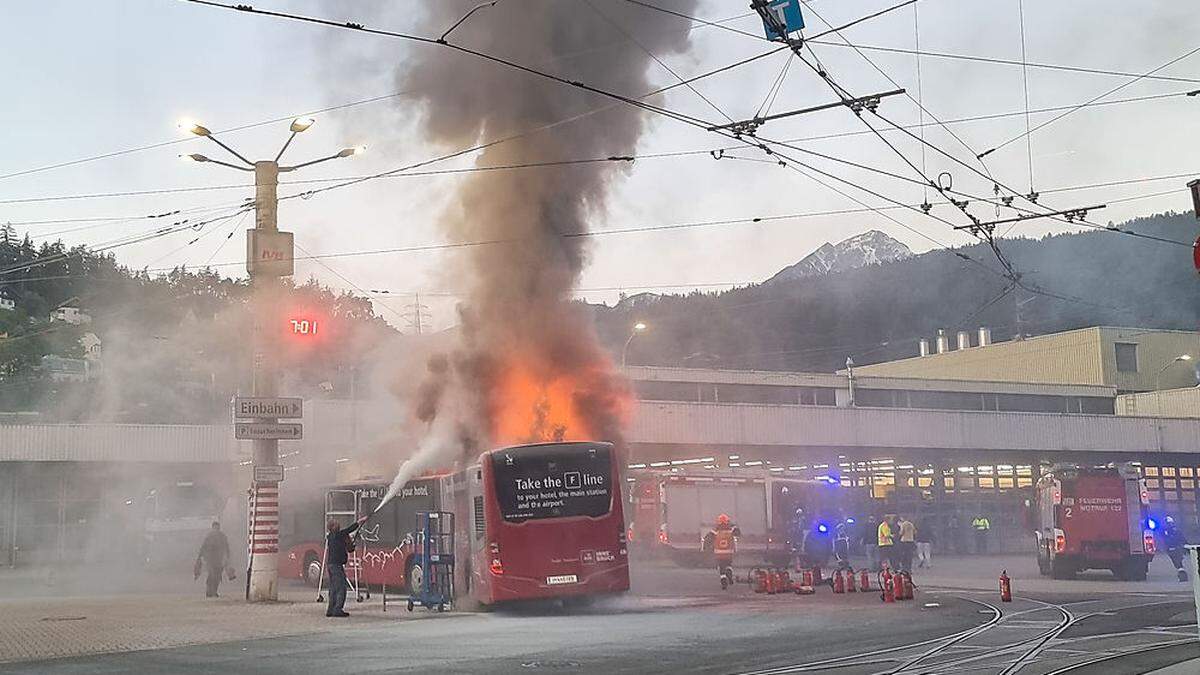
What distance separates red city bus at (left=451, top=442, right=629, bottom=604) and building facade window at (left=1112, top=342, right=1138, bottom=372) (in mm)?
54998

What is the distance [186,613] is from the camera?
2014cm

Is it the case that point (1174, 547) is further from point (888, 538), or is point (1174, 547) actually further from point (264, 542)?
point (264, 542)

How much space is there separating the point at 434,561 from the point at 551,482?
2.99 meters

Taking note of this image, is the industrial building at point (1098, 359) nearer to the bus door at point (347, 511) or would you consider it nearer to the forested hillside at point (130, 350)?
the forested hillside at point (130, 350)

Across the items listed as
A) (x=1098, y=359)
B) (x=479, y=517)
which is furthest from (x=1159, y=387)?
(x=479, y=517)

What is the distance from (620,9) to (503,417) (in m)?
8.60

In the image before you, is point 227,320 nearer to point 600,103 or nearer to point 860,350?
point 600,103

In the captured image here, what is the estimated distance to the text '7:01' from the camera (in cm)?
2277

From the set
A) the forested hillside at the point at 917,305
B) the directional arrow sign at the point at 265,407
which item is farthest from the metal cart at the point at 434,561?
the forested hillside at the point at 917,305

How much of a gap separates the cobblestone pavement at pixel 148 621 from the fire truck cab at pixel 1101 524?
654 inches

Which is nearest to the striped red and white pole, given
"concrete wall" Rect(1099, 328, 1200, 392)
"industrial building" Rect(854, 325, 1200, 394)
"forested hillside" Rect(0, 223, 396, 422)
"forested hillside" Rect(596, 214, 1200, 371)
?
"forested hillside" Rect(0, 223, 396, 422)

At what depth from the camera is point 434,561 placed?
68.0 ft

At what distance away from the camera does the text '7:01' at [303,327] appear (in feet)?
74.7

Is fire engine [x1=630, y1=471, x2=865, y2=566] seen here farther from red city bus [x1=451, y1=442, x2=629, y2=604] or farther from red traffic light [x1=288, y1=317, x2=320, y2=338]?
red traffic light [x1=288, y1=317, x2=320, y2=338]
